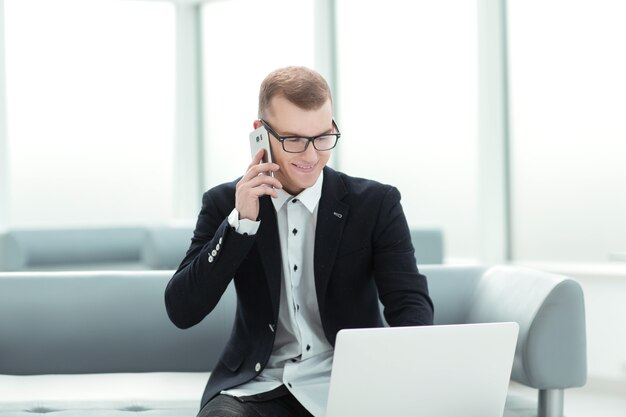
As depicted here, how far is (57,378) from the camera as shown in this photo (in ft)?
9.61

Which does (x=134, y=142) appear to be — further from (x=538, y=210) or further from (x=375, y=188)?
(x=375, y=188)

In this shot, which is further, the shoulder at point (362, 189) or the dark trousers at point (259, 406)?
the shoulder at point (362, 189)

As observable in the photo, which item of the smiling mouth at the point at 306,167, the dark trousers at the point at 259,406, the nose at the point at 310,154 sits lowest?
the dark trousers at the point at 259,406

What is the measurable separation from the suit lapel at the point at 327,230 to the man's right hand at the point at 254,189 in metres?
0.19

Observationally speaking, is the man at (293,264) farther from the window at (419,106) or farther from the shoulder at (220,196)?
the window at (419,106)

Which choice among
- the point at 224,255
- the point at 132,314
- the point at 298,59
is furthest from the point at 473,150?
the point at 224,255

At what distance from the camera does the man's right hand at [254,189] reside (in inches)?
78.8

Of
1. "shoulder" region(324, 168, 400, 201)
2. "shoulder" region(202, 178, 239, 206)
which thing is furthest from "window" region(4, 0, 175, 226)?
"shoulder" region(324, 168, 400, 201)

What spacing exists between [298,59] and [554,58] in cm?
292

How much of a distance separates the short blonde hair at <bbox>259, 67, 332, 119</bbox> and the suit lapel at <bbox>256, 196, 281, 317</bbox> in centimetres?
25

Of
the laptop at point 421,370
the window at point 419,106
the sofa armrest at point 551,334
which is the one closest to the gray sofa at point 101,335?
the sofa armrest at point 551,334

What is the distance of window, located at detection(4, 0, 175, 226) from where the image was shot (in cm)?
807

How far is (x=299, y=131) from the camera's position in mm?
2020

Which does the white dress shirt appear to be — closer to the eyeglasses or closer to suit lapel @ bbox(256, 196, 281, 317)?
suit lapel @ bbox(256, 196, 281, 317)
